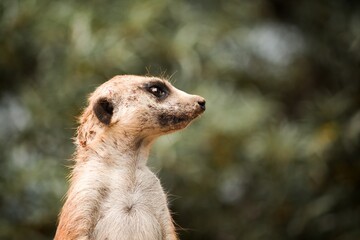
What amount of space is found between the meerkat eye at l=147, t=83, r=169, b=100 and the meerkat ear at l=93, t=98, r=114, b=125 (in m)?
0.22

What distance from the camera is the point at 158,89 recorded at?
473cm

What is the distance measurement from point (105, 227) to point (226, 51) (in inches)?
294

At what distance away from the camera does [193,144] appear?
9.95 m

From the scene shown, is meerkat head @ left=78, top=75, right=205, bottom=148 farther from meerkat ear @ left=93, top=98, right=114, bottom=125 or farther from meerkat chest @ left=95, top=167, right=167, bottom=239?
meerkat chest @ left=95, top=167, right=167, bottom=239

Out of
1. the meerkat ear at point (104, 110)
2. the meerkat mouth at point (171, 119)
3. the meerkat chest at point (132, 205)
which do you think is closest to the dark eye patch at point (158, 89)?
the meerkat mouth at point (171, 119)

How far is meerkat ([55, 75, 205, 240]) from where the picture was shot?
14.0 ft

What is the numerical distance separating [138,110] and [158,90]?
15 cm

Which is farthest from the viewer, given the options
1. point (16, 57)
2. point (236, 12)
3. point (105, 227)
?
point (236, 12)

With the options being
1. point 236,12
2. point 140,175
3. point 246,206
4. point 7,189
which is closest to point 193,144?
point 246,206

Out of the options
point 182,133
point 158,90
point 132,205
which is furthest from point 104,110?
point 182,133

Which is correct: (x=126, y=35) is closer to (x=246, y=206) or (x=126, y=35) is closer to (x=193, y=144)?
(x=193, y=144)

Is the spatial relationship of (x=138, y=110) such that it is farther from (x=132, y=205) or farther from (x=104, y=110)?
(x=132, y=205)

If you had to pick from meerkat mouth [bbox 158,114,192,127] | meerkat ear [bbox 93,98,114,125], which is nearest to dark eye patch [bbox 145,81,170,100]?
meerkat mouth [bbox 158,114,192,127]

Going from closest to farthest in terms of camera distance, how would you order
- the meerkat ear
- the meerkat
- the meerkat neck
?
the meerkat
the meerkat neck
the meerkat ear
